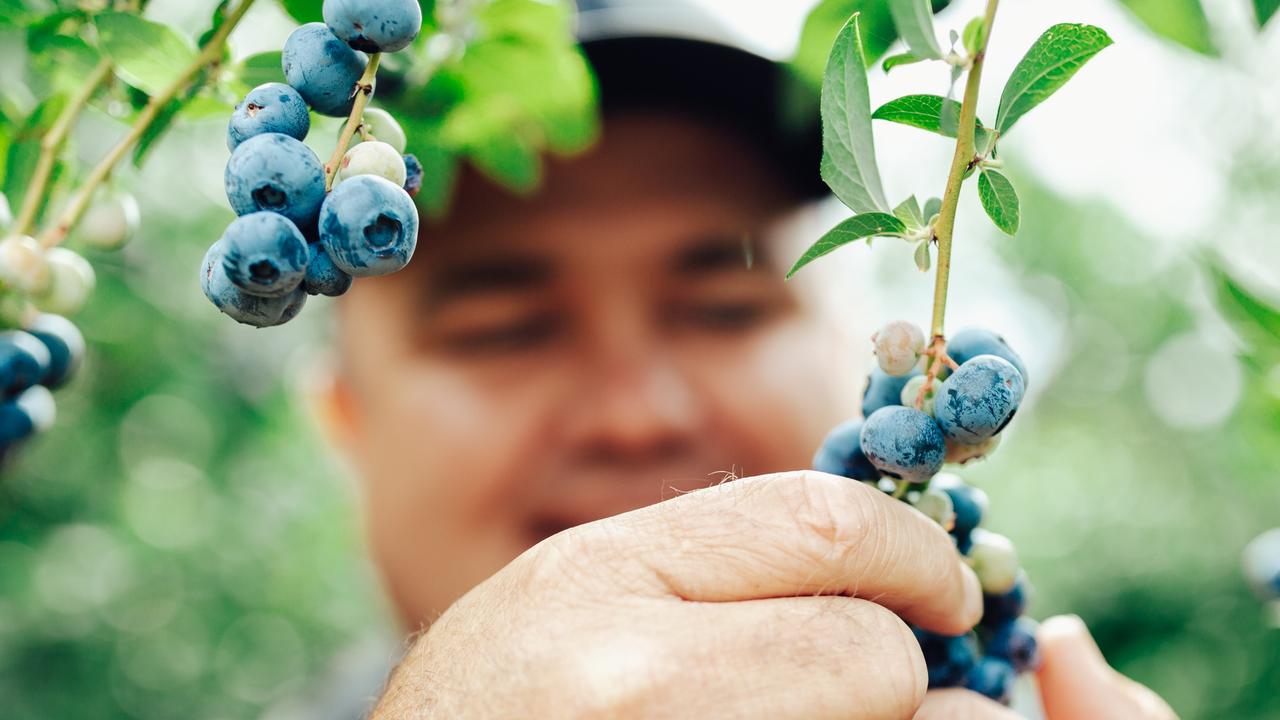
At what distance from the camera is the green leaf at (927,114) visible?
68cm

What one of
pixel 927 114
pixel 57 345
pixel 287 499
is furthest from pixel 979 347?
pixel 287 499

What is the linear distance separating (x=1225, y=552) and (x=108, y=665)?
44.6 feet

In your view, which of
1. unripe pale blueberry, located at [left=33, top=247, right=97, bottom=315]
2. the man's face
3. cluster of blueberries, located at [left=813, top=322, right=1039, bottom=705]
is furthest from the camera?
the man's face

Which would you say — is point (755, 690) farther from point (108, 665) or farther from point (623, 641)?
point (108, 665)

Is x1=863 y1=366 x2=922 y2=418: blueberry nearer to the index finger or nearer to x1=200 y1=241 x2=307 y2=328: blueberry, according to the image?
the index finger

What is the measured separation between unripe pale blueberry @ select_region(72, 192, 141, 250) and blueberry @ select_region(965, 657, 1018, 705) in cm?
98

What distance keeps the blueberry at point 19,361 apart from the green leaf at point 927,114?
2.79ft

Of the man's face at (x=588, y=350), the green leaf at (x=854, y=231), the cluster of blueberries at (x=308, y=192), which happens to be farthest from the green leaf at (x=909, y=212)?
the man's face at (x=588, y=350)

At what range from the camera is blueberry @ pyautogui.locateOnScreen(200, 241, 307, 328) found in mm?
619

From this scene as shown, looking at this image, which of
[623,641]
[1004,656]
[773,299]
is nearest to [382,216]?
[623,641]

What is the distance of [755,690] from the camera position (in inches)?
29.6

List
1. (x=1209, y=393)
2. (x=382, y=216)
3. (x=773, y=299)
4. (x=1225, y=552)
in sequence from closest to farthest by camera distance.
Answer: (x=382, y=216), (x=773, y=299), (x=1225, y=552), (x=1209, y=393)

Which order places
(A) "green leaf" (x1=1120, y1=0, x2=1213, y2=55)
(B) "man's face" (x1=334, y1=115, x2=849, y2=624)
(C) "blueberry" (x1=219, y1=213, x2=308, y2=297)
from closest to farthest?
(C) "blueberry" (x1=219, y1=213, x2=308, y2=297) < (A) "green leaf" (x1=1120, y1=0, x2=1213, y2=55) < (B) "man's face" (x1=334, y1=115, x2=849, y2=624)

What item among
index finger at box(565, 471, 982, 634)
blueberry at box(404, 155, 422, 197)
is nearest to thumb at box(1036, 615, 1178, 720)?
index finger at box(565, 471, 982, 634)
